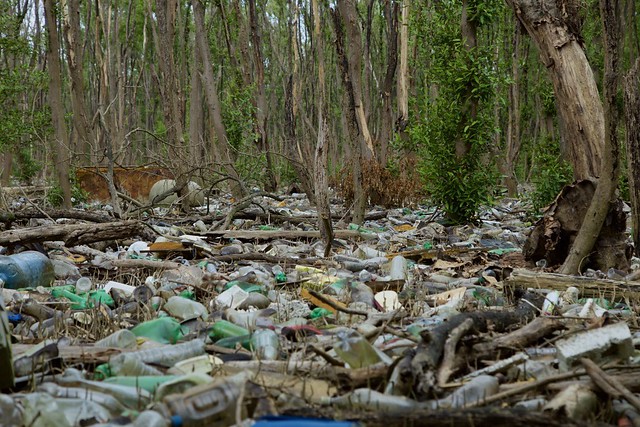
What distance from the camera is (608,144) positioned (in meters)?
4.04

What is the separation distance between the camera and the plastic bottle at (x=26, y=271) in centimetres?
407

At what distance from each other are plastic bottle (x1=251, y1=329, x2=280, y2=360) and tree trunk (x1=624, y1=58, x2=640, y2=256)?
3233 mm

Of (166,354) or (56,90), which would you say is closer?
(166,354)

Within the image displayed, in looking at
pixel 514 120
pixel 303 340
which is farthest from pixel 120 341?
pixel 514 120

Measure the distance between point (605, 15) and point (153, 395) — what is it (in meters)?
3.40

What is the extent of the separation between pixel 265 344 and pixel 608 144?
252 centimetres

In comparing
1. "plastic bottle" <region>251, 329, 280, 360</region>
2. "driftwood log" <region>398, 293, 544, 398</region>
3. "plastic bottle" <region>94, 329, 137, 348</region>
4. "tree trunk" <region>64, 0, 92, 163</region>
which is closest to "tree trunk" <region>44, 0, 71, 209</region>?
"tree trunk" <region>64, 0, 92, 163</region>

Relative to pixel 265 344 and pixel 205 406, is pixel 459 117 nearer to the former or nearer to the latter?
pixel 265 344

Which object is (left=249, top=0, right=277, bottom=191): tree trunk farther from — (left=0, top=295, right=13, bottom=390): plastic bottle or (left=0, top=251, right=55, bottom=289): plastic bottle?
(left=0, top=295, right=13, bottom=390): plastic bottle

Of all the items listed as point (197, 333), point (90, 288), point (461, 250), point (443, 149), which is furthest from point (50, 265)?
point (443, 149)

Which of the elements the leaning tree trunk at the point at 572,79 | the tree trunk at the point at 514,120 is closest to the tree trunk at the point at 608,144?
the leaning tree trunk at the point at 572,79

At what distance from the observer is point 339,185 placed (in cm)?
1089

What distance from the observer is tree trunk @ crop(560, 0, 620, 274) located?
13.3 feet

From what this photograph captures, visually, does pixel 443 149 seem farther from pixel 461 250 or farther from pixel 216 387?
pixel 216 387
